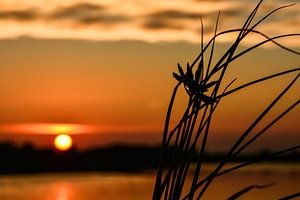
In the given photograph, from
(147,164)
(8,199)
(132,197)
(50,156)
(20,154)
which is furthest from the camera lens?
(147,164)

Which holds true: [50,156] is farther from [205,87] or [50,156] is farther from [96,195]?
[205,87]

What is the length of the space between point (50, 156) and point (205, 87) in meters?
53.0

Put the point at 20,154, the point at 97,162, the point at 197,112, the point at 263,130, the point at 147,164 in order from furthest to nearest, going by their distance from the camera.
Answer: the point at 147,164 → the point at 97,162 → the point at 20,154 → the point at 197,112 → the point at 263,130

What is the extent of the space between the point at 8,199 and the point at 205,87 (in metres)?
16.1

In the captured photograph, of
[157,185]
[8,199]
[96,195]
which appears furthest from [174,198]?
[96,195]

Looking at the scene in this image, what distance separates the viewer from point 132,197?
18.5 meters

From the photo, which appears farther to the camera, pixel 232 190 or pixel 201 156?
pixel 232 190

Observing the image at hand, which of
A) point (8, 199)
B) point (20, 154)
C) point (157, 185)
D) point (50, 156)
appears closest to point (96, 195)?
point (8, 199)

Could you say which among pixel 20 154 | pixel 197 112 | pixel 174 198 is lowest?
pixel 174 198

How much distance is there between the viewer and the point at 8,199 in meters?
17.4

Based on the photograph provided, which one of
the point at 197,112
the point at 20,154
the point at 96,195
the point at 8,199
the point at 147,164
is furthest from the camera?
the point at 147,164

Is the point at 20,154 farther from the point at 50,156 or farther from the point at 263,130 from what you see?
the point at 263,130

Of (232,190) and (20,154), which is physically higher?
(20,154)

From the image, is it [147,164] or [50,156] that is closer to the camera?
[50,156]
